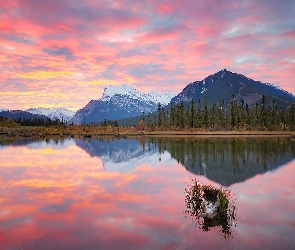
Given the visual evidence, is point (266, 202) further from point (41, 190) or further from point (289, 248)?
point (41, 190)

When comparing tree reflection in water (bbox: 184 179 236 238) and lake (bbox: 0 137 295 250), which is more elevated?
tree reflection in water (bbox: 184 179 236 238)

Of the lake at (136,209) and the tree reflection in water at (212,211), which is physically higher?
the tree reflection in water at (212,211)

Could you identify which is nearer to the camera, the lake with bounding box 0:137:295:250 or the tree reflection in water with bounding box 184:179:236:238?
Result: the lake with bounding box 0:137:295:250

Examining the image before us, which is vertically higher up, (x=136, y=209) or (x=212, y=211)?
(x=212, y=211)

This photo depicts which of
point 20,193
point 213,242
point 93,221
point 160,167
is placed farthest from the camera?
point 160,167

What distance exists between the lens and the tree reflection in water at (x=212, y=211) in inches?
749

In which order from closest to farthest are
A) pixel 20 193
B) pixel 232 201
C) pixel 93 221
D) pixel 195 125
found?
pixel 93 221 < pixel 232 201 < pixel 20 193 < pixel 195 125

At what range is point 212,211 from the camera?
70.1ft

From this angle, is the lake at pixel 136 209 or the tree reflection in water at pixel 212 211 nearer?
the lake at pixel 136 209

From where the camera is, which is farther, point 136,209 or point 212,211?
point 136,209

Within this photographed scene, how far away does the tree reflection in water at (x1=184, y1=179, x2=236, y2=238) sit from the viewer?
1903 cm

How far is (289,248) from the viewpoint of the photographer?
1530 cm

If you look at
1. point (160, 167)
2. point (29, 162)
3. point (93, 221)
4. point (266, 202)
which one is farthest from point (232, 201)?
point (29, 162)

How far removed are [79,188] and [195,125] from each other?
14033 cm
